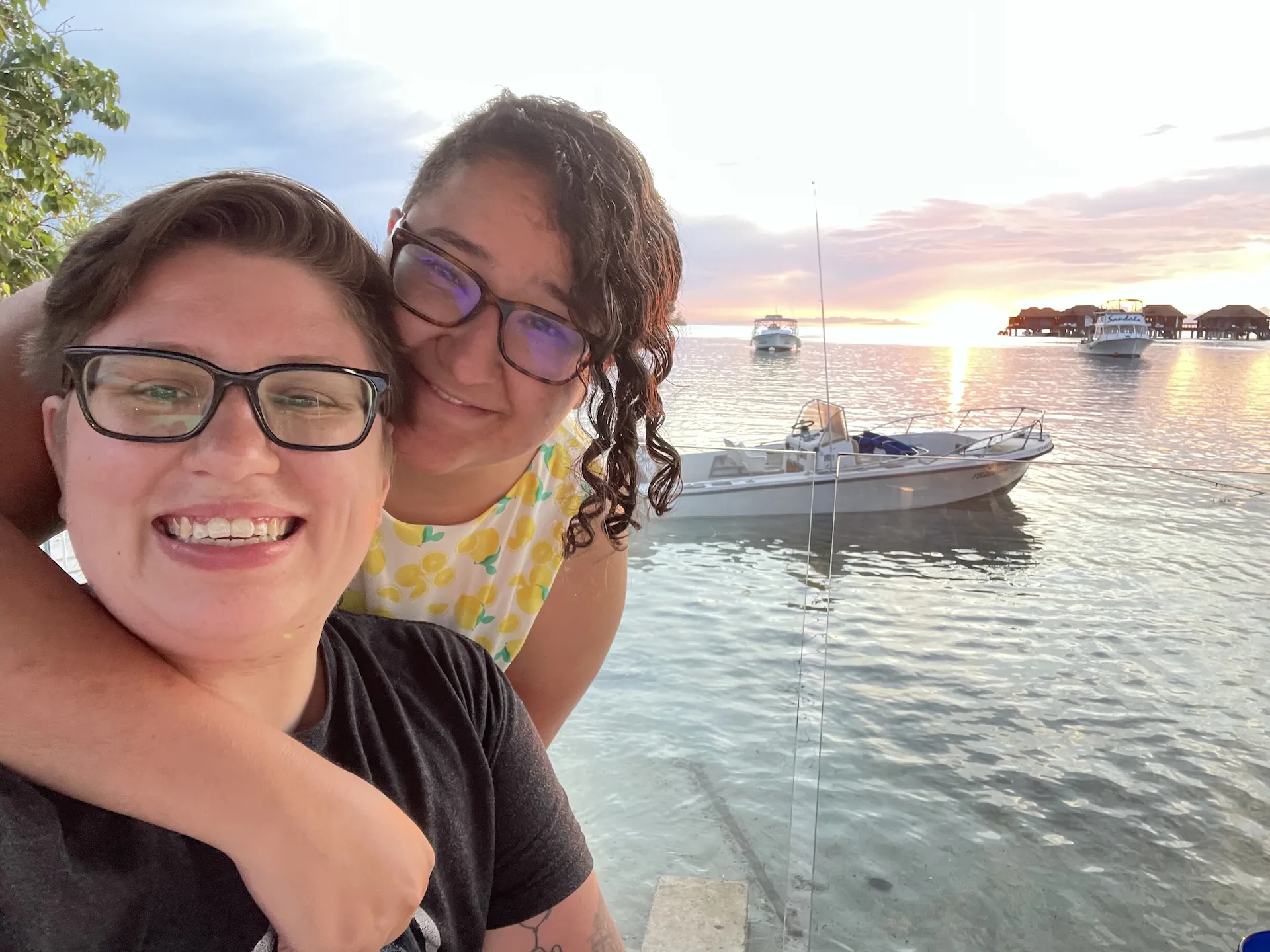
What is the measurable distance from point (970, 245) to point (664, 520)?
38151 mm

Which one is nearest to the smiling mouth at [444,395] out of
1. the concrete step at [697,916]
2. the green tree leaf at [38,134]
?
the concrete step at [697,916]

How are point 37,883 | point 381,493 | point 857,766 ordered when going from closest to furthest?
Result: point 37,883
point 381,493
point 857,766

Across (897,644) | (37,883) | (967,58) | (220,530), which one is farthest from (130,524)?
(967,58)

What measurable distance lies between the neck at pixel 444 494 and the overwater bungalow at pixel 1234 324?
43.0m

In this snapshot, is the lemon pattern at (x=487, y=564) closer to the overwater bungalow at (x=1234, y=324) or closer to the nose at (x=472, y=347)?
the nose at (x=472, y=347)

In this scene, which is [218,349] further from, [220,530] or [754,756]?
[754,756]

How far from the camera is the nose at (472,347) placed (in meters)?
1.13

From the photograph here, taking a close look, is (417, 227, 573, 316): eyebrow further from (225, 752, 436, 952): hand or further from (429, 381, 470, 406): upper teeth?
(225, 752, 436, 952): hand

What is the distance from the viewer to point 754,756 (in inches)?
124

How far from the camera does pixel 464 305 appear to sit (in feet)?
3.71

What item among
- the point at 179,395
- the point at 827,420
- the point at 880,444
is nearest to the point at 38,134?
the point at 179,395

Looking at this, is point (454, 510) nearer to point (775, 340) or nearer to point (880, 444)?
point (880, 444)

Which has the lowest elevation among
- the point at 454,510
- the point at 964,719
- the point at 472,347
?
the point at 964,719

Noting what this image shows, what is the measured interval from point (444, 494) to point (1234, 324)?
54.6 meters
